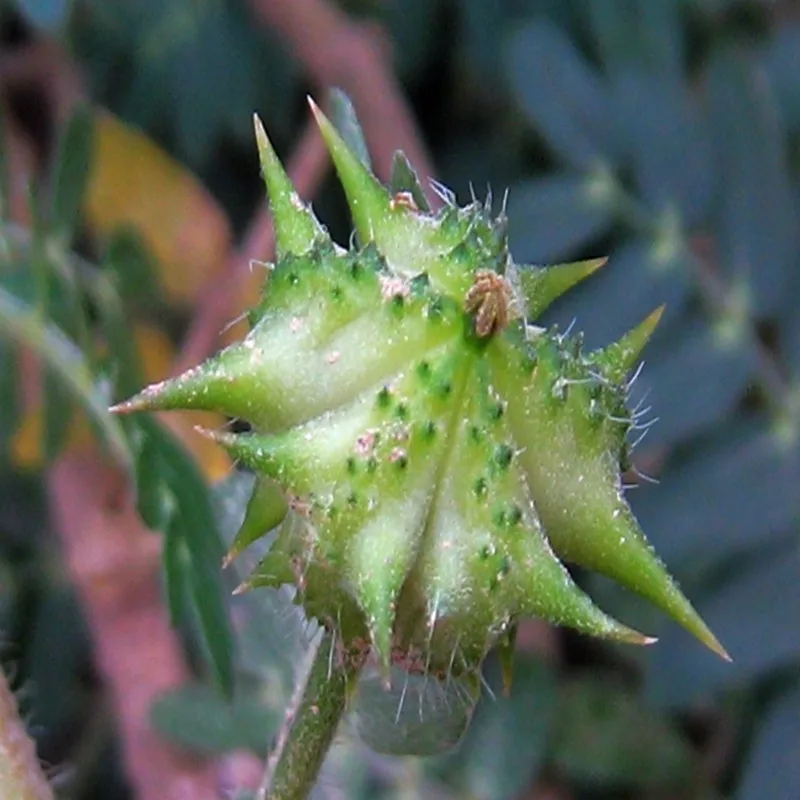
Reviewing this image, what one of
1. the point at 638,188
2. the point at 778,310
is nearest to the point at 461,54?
the point at 638,188

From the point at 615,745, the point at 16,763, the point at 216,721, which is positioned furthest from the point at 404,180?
the point at 615,745

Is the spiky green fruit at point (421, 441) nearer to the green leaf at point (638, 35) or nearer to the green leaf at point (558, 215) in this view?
the green leaf at point (558, 215)

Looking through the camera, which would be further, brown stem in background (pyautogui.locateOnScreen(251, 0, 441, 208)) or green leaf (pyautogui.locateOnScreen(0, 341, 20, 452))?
brown stem in background (pyautogui.locateOnScreen(251, 0, 441, 208))

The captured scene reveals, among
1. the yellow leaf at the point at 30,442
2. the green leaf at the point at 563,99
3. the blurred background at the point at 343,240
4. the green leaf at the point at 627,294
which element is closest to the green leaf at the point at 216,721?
the blurred background at the point at 343,240

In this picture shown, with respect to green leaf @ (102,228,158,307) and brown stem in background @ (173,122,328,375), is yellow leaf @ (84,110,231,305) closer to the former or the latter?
brown stem in background @ (173,122,328,375)

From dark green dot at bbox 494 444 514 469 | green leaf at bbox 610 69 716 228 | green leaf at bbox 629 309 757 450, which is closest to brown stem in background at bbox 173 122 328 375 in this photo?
green leaf at bbox 610 69 716 228

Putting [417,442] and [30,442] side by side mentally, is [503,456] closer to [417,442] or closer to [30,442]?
[417,442]

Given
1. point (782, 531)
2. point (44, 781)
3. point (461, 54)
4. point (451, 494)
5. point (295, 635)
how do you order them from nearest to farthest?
point (451, 494) → point (44, 781) → point (295, 635) → point (782, 531) → point (461, 54)

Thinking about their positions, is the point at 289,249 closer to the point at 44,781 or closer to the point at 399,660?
the point at 399,660

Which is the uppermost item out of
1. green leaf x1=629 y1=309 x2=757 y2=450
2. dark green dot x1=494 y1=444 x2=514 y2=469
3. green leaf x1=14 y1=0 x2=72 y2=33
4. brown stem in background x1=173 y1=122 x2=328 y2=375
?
green leaf x1=14 y1=0 x2=72 y2=33
